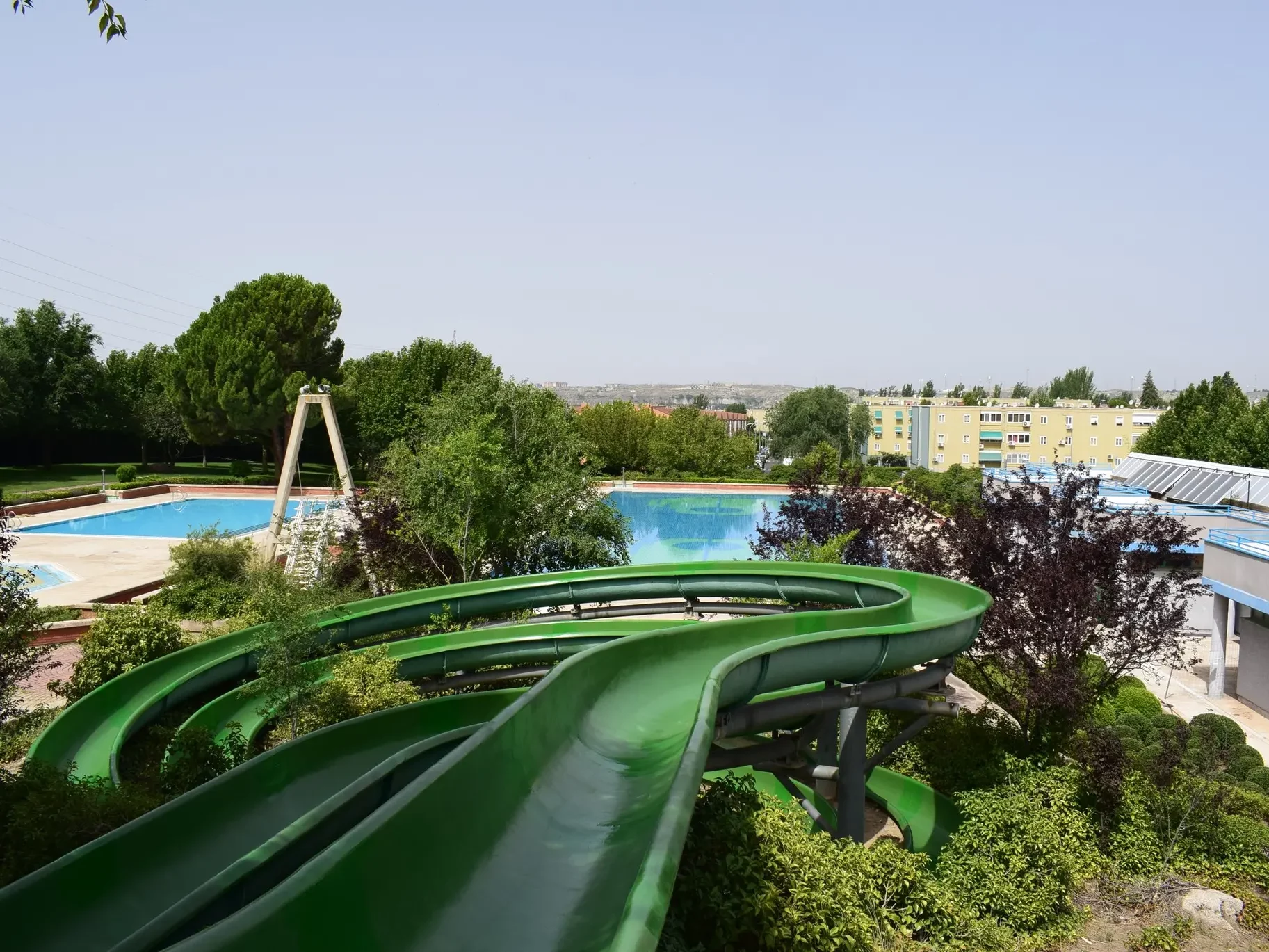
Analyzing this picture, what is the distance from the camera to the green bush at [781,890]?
716cm

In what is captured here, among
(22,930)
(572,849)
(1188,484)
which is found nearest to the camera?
(22,930)

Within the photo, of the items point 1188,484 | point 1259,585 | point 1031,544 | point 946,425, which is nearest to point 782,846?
point 1031,544

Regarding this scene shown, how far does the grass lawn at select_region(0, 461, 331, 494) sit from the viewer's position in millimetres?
45750

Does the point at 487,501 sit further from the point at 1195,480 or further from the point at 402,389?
the point at 402,389

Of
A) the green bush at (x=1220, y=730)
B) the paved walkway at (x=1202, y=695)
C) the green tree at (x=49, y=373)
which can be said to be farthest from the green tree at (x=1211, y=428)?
the green tree at (x=49, y=373)

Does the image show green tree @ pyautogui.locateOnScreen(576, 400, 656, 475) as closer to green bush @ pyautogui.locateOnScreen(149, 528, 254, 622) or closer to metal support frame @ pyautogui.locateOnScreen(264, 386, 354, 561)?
metal support frame @ pyautogui.locateOnScreen(264, 386, 354, 561)

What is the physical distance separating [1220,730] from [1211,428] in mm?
34659

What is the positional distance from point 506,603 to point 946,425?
68.5 m

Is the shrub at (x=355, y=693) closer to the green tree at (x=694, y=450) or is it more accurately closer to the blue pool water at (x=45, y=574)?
the blue pool water at (x=45, y=574)

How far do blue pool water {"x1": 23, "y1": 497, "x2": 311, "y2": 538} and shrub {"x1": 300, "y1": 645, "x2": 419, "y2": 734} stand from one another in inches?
951

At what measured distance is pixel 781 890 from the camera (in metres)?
7.56

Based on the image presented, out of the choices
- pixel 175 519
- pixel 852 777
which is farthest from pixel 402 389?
pixel 852 777

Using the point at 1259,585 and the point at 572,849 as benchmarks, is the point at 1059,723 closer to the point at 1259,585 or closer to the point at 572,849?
the point at 1259,585

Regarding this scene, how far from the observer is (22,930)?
15.9 ft
